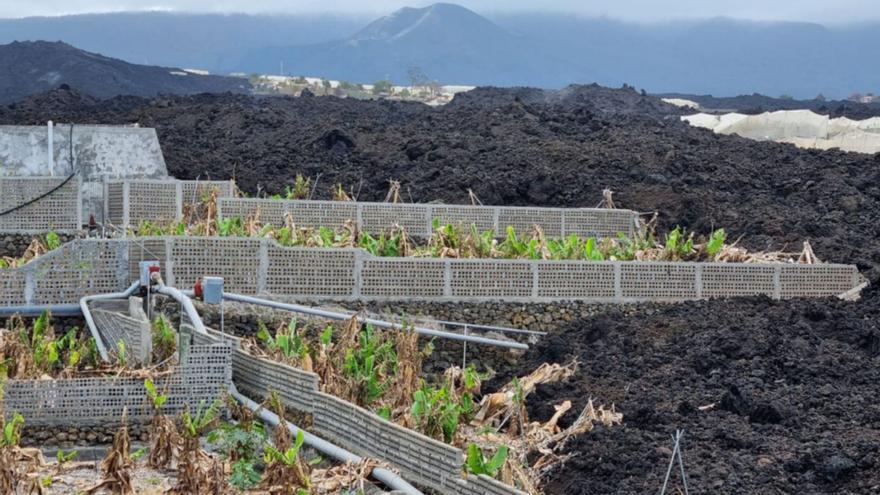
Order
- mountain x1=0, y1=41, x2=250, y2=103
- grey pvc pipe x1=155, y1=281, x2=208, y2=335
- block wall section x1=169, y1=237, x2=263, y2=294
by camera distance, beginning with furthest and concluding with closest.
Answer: mountain x1=0, y1=41, x2=250, y2=103 → block wall section x1=169, y1=237, x2=263, y2=294 → grey pvc pipe x1=155, y1=281, x2=208, y2=335

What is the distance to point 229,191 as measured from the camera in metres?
26.1

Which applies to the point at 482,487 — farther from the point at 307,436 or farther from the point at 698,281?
the point at 698,281

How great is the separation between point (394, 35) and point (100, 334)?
101 meters

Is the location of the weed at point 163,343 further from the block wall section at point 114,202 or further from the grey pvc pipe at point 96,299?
the block wall section at point 114,202

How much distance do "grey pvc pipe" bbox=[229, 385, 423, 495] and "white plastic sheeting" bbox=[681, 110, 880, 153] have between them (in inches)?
969

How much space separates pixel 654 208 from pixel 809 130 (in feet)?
44.6

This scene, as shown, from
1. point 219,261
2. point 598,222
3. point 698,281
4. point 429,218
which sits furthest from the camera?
point 598,222

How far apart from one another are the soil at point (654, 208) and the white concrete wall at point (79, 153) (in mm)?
3953

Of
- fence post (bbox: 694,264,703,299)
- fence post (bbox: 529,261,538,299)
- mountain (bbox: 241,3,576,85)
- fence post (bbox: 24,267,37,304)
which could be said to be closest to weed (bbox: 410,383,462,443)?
fence post (bbox: 24,267,37,304)

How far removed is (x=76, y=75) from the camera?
67.0 metres

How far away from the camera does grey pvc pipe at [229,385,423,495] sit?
14461 mm

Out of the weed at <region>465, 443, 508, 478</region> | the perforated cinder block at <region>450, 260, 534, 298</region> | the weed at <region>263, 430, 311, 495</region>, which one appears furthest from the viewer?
the perforated cinder block at <region>450, 260, 534, 298</region>

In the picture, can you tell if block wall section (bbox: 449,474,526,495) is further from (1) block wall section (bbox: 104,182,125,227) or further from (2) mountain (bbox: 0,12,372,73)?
(2) mountain (bbox: 0,12,372,73)

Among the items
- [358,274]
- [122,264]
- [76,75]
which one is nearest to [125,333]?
[122,264]
